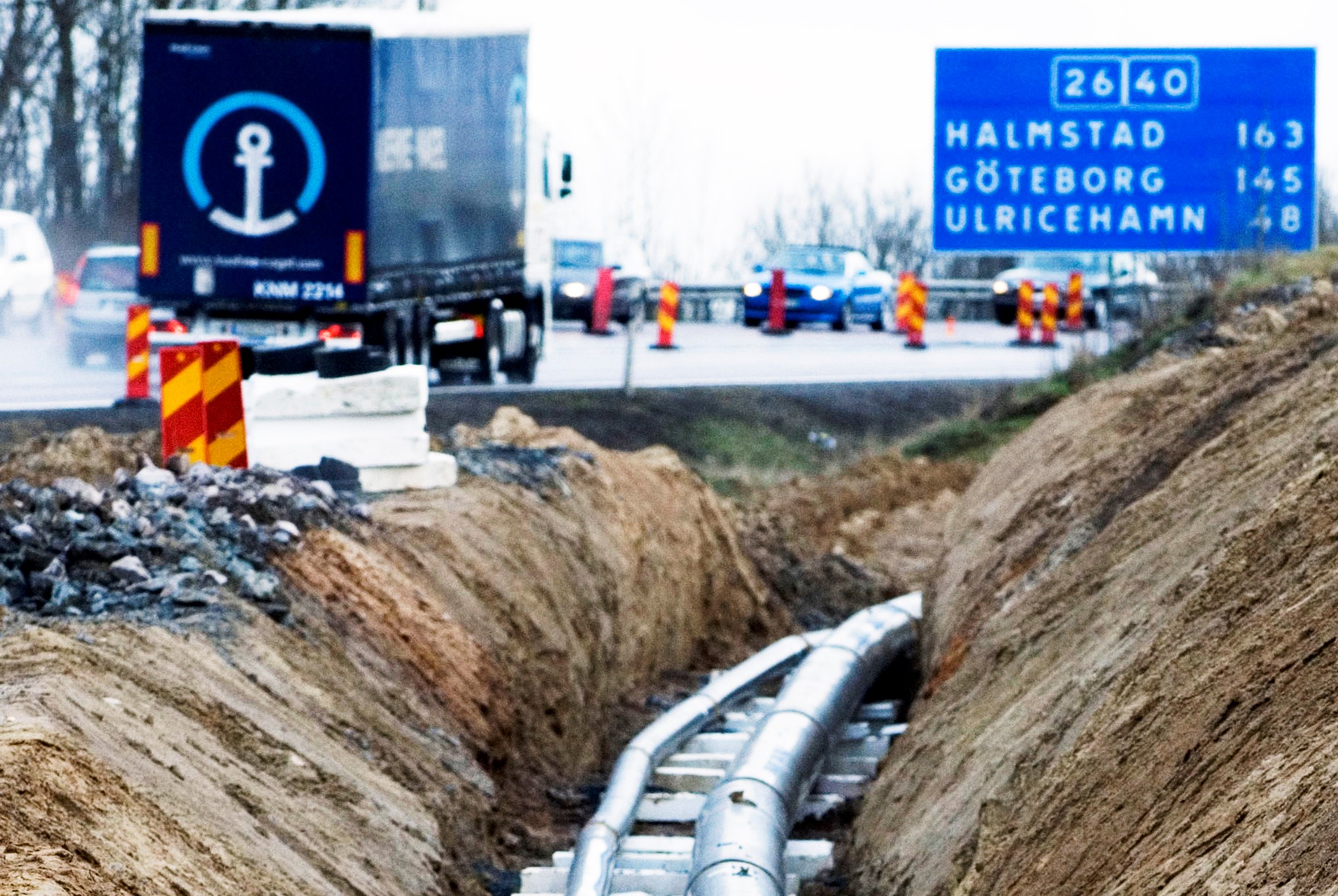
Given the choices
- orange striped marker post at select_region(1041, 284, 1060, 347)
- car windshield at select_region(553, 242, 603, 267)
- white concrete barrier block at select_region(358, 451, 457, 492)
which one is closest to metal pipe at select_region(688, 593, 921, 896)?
white concrete barrier block at select_region(358, 451, 457, 492)

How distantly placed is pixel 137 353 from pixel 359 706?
12.8 metres

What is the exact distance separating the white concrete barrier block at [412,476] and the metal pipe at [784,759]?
2687 mm

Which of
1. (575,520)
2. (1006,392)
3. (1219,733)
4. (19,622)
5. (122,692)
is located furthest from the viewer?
(1006,392)

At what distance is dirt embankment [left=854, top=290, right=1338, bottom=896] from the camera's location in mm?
5988

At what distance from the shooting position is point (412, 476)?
1488 cm

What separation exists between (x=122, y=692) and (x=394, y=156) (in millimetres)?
14249

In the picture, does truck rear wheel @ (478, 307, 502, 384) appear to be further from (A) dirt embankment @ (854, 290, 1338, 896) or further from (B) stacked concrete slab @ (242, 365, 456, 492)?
(A) dirt embankment @ (854, 290, 1338, 896)

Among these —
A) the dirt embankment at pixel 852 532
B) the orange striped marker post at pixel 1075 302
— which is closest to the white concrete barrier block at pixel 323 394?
the dirt embankment at pixel 852 532

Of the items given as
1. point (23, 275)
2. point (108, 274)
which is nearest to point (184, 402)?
point (108, 274)

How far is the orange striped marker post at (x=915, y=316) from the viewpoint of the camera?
3750cm

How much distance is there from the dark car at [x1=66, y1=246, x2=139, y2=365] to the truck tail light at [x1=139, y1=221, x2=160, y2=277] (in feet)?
20.5

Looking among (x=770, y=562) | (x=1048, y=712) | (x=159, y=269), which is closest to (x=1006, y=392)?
(x=770, y=562)

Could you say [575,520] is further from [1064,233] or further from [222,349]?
[1064,233]

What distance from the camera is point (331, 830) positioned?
28.1ft
